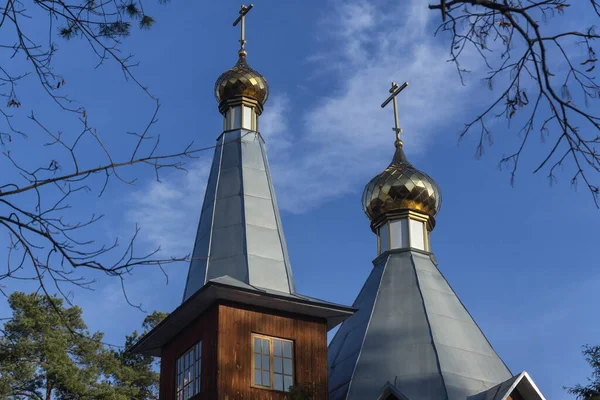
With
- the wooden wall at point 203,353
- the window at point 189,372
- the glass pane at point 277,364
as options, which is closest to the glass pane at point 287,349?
the glass pane at point 277,364

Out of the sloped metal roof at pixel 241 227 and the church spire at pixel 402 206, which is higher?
the church spire at pixel 402 206

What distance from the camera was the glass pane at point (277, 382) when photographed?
538 inches

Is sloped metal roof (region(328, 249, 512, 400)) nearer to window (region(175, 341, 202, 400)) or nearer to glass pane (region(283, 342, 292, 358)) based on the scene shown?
glass pane (region(283, 342, 292, 358))

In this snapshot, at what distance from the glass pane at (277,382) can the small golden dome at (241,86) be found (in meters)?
6.23

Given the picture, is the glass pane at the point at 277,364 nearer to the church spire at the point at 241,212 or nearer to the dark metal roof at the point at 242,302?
the dark metal roof at the point at 242,302

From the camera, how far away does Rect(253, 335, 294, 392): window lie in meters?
13.7

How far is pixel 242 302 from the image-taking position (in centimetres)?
1415

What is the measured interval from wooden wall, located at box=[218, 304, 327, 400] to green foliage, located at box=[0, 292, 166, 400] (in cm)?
823

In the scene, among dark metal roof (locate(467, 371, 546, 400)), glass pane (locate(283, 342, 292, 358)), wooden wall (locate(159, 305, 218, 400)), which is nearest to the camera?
wooden wall (locate(159, 305, 218, 400))

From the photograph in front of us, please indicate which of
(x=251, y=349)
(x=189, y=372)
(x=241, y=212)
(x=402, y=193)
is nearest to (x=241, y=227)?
(x=241, y=212)

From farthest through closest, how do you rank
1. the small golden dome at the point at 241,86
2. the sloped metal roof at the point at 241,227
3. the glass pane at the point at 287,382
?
the small golden dome at the point at 241,86 → the sloped metal roof at the point at 241,227 → the glass pane at the point at 287,382

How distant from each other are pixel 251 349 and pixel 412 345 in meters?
4.08

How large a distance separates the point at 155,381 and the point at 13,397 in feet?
14.5

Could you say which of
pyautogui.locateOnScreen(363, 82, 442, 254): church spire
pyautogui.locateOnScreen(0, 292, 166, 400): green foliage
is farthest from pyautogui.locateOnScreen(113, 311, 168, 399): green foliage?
pyautogui.locateOnScreen(363, 82, 442, 254): church spire
